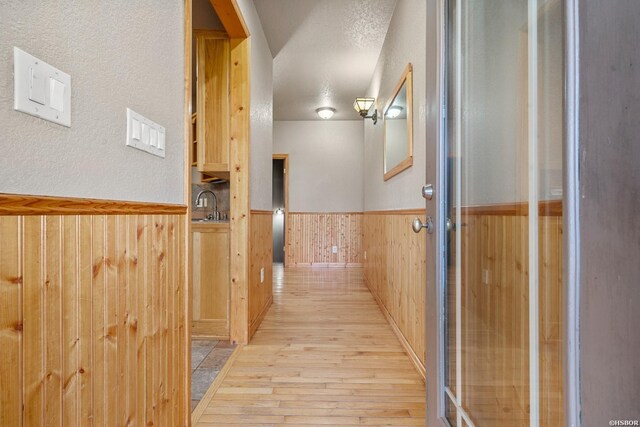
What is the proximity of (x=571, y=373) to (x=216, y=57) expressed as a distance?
2.75 m

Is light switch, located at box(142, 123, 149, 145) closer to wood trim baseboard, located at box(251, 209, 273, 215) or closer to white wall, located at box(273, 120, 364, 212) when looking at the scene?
wood trim baseboard, located at box(251, 209, 273, 215)

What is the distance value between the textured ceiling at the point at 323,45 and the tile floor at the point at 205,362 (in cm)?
264

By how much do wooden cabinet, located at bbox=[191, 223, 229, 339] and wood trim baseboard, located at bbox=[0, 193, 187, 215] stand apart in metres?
1.39

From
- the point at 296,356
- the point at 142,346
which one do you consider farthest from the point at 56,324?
the point at 296,356

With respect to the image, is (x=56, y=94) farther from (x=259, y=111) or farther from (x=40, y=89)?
(x=259, y=111)

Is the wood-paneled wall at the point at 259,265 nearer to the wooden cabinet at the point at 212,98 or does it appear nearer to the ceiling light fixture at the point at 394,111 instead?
the wooden cabinet at the point at 212,98

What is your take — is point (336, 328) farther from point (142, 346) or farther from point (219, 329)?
point (142, 346)

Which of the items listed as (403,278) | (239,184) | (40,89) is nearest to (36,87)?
(40,89)

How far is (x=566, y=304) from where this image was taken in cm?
55

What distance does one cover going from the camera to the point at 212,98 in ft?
8.36

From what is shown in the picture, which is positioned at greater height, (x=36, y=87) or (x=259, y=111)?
(x=259, y=111)

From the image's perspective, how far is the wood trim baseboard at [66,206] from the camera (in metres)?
0.59

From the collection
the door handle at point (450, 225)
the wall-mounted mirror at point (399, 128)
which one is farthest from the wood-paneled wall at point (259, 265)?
the door handle at point (450, 225)

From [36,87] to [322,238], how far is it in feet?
17.4
